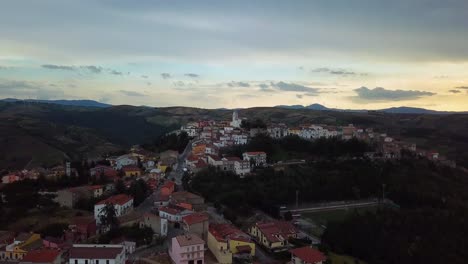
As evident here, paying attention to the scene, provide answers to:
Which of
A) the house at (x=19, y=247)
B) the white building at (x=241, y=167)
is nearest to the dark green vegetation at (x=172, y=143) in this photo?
the white building at (x=241, y=167)

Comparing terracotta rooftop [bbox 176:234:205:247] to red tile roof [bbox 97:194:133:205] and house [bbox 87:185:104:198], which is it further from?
house [bbox 87:185:104:198]

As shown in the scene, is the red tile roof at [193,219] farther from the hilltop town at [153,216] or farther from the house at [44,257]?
the house at [44,257]

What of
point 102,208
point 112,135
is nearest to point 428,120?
point 112,135

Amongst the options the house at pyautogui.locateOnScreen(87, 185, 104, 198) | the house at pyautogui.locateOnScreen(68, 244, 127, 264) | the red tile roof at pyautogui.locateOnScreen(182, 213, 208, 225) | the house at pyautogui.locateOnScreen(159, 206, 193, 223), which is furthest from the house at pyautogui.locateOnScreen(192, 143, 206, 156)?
the house at pyautogui.locateOnScreen(68, 244, 127, 264)

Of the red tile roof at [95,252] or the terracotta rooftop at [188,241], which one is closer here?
the red tile roof at [95,252]

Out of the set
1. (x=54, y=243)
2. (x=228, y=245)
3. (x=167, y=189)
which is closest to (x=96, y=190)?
(x=167, y=189)
